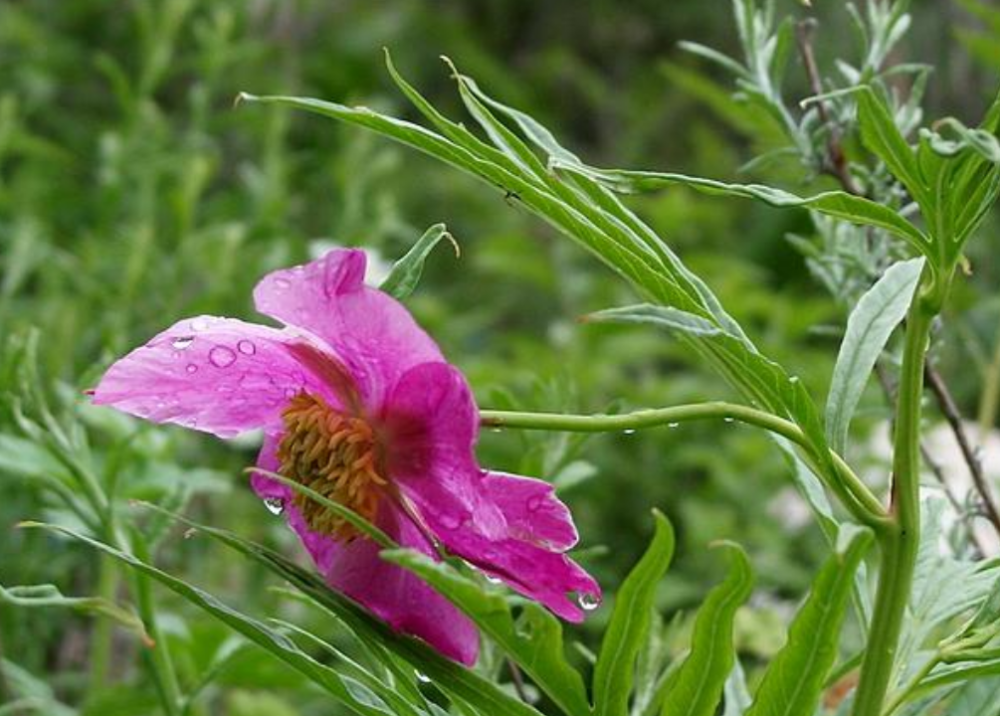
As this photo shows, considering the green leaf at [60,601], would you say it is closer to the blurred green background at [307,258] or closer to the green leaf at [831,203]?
the blurred green background at [307,258]

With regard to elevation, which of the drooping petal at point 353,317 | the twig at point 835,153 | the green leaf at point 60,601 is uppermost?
the drooping petal at point 353,317

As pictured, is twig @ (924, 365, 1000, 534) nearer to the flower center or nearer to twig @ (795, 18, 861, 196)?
twig @ (795, 18, 861, 196)

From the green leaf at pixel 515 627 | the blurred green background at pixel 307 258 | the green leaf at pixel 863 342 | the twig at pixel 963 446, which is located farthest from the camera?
the blurred green background at pixel 307 258

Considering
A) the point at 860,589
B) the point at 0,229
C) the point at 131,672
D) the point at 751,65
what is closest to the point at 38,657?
the point at 131,672

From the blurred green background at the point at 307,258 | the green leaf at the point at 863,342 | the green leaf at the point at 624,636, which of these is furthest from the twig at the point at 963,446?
the green leaf at the point at 624,636

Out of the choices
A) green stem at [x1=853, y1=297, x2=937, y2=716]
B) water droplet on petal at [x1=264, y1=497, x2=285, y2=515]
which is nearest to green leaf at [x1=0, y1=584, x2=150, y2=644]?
water droplet on petal at [x1=264, y1=497, x2=285, y2=515]
